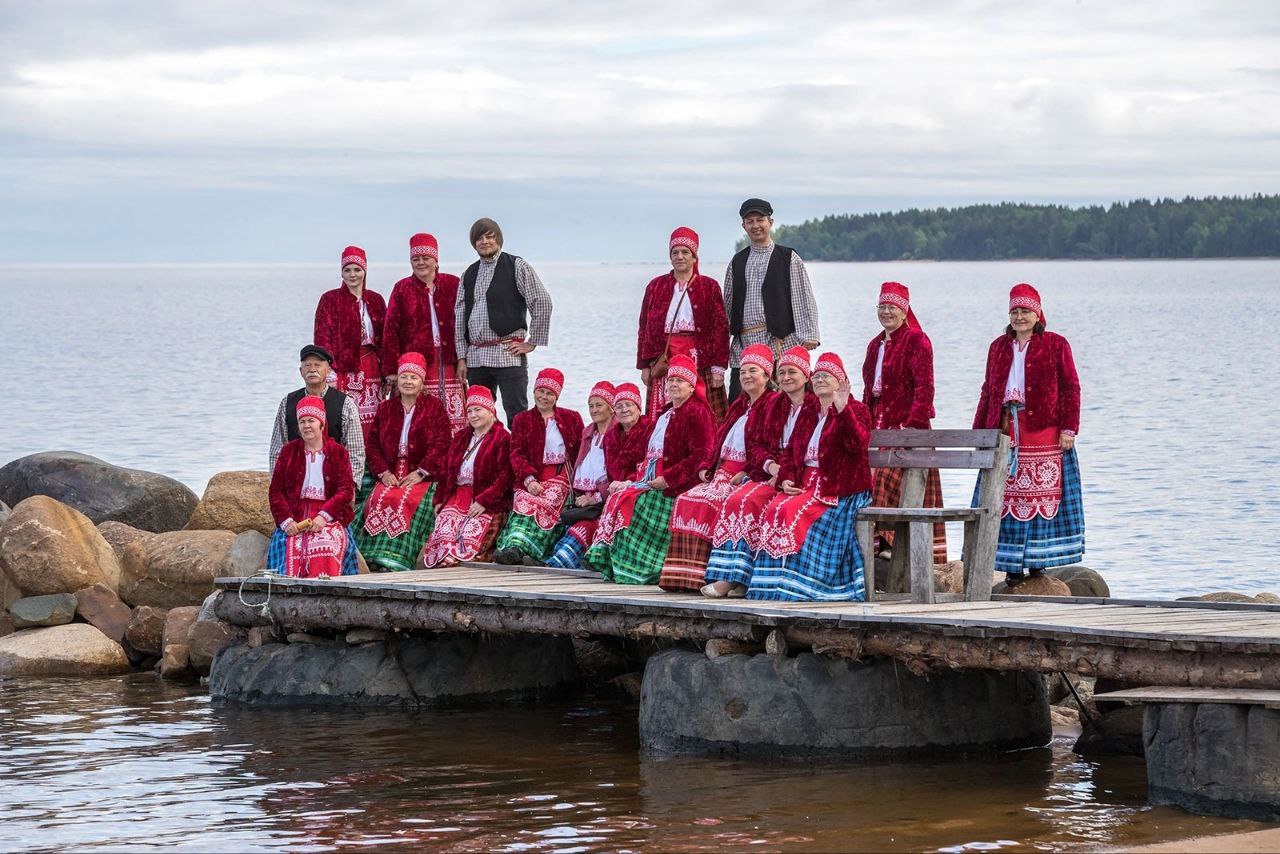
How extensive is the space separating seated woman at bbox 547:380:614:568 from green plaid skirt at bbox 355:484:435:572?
3.43 ft

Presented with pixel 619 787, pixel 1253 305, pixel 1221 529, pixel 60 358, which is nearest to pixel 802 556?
pixel 619 787

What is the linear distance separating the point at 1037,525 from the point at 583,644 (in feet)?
10.6

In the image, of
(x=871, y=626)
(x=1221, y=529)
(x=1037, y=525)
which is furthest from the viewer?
(x=1221, y=529)

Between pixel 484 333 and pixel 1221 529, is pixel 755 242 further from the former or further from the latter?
pixel 1221 529

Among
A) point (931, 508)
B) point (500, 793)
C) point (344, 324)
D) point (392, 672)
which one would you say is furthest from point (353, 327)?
point (931, 508)

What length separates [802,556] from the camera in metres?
10.9

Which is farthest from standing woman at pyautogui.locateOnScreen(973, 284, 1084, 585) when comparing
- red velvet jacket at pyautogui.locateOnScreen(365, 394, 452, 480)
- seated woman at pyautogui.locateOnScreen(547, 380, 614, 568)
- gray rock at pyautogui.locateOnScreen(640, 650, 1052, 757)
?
red velvet jacket at pyautogui.locateOnScreen(365, 394, 452, 480)

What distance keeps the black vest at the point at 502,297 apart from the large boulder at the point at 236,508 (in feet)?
8.15

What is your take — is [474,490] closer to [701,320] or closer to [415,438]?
[415,438]

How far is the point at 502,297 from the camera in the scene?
46.6 ft

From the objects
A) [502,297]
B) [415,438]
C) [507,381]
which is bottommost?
[415,438]

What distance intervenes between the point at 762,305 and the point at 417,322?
101 inches

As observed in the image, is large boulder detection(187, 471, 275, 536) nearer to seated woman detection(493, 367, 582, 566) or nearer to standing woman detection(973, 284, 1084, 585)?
seated woman detection(493, 367, 582, 566)

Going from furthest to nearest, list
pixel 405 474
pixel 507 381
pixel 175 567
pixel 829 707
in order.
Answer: pixel 175 567 < pixel 507 381 < pixel 405 474 < pixel 829 707
